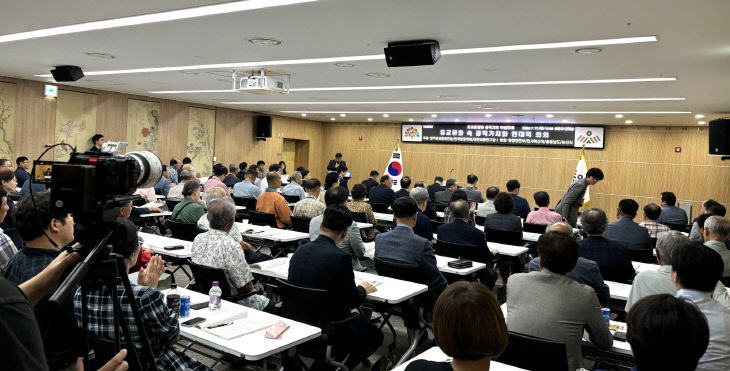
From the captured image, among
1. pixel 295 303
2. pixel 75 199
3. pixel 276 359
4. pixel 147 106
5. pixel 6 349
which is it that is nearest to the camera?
pixel 6 349

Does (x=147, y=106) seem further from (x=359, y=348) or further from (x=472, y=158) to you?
(x=359, y=348)

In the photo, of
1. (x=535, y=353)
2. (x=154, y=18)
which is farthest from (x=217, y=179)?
(x=535, y=353)

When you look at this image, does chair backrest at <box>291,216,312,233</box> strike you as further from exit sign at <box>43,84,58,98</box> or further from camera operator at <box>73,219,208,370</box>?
exit sign at <box>43,84,58,98</box>

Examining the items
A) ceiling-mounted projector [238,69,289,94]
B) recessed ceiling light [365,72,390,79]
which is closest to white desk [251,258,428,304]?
ceiling-mounted projector [238,69,289,94]

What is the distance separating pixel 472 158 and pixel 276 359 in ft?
42.2

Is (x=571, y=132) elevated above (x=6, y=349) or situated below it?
above

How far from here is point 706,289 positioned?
8.00 ft

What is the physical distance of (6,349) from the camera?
2.81ft

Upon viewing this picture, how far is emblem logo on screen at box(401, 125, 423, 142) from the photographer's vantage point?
1673cm

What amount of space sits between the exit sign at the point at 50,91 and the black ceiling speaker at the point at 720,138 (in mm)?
13487

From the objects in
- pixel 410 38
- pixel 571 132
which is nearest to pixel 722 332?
pixel 410 38

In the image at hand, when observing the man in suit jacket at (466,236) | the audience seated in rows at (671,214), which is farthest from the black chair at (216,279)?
the audience seated in rows at (671,214)

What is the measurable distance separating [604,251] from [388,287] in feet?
6.64

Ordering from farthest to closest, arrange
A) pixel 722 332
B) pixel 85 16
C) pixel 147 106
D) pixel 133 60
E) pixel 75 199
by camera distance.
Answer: pixel 147 106
pixel 133 60
pixel 85 16
pixel 722 332
pixel 75 199
